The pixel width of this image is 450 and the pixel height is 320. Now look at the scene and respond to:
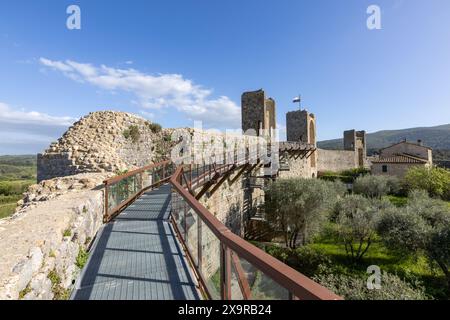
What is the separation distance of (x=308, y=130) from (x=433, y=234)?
21496 mm

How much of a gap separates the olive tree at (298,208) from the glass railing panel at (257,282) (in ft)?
44.8

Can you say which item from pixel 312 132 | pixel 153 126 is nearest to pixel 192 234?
pixel 153 126

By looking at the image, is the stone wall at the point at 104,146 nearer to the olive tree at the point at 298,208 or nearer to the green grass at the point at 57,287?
the green grass at the point at 57,287

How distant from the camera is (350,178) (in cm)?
3325

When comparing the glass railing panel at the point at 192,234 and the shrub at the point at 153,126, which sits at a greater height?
the shrub at the point at 153,126

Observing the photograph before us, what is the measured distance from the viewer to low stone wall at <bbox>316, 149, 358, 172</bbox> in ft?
118

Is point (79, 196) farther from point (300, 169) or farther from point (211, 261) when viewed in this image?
point (300, 169)

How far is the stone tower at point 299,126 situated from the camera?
1212 inches

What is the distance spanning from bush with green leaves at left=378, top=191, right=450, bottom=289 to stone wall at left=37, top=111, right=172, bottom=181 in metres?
11.8

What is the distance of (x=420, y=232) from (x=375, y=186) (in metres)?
15.5

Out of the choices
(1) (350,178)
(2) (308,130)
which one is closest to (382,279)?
(2) (308,130)

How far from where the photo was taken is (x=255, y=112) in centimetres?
2323

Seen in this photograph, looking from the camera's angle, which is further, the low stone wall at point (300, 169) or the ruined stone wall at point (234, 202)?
the low stone wall at point (300, 169)

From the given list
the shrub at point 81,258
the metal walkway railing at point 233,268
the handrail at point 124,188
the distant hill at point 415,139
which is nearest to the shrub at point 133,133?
the handrail at point 124,188
